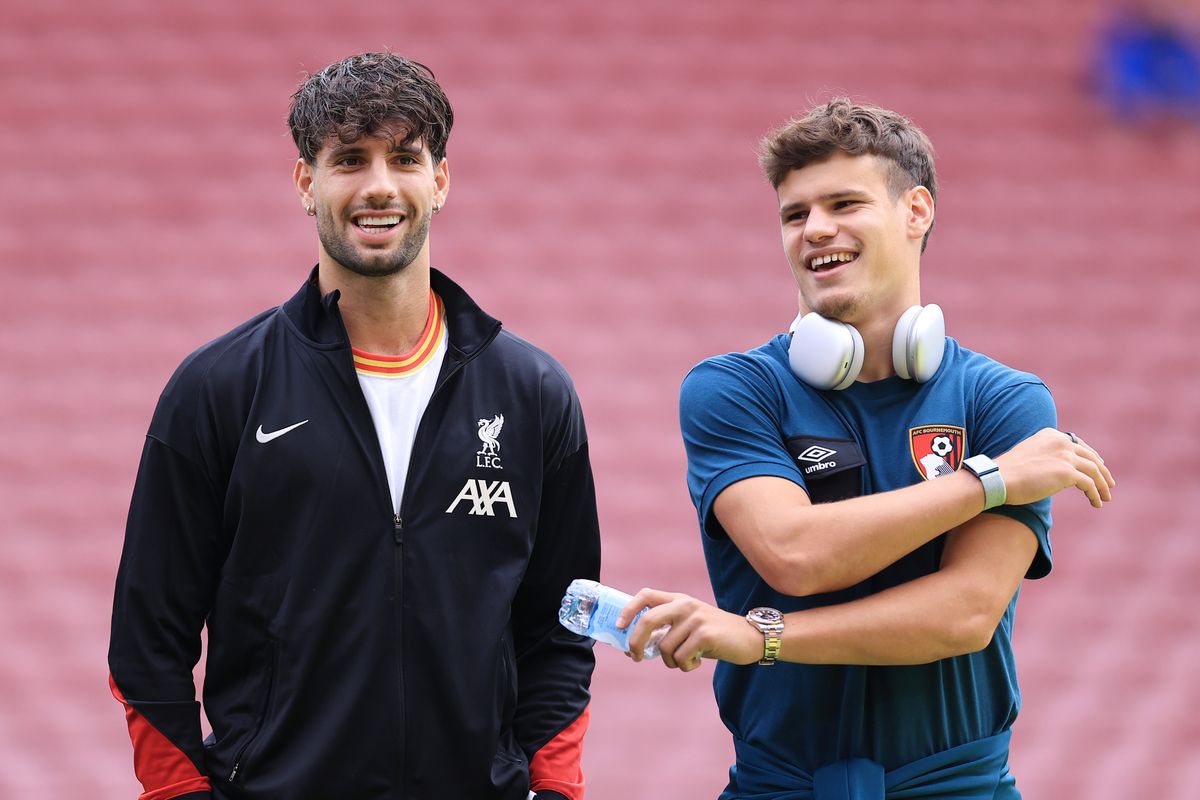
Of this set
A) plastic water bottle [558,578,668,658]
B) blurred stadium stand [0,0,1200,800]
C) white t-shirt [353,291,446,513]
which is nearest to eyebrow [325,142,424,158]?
white t-shirt [353,291,446,513]

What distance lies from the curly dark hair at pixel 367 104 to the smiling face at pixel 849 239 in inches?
20.0

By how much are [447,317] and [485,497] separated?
0.28 metres

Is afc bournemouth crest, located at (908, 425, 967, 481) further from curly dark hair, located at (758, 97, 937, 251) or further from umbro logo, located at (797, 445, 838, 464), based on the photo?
curly dark hair, located at (758, 97, 937, 251)

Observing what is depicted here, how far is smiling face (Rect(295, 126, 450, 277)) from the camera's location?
6.29ft

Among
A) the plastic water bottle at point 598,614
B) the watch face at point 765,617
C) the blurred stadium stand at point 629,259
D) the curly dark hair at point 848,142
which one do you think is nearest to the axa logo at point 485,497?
the plastic water bottle at point 598,614

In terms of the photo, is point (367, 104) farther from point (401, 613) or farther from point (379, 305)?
point (401, 613)

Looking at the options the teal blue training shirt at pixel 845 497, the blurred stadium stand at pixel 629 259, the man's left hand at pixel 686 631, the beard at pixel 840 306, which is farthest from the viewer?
the blurred stadium stand at pixel 629 259

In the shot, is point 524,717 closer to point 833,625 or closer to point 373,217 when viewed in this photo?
point 833,625

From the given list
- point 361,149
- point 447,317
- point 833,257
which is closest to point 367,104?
point 361,149

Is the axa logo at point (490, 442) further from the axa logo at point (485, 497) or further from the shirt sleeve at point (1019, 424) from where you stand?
the shirt sleeve at point (1019, 424)

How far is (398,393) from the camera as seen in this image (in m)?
1.96

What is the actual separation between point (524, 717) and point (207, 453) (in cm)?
56

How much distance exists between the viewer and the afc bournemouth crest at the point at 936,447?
192 cm

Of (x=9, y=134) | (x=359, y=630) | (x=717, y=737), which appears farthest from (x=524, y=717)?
(x=9, y=134)
